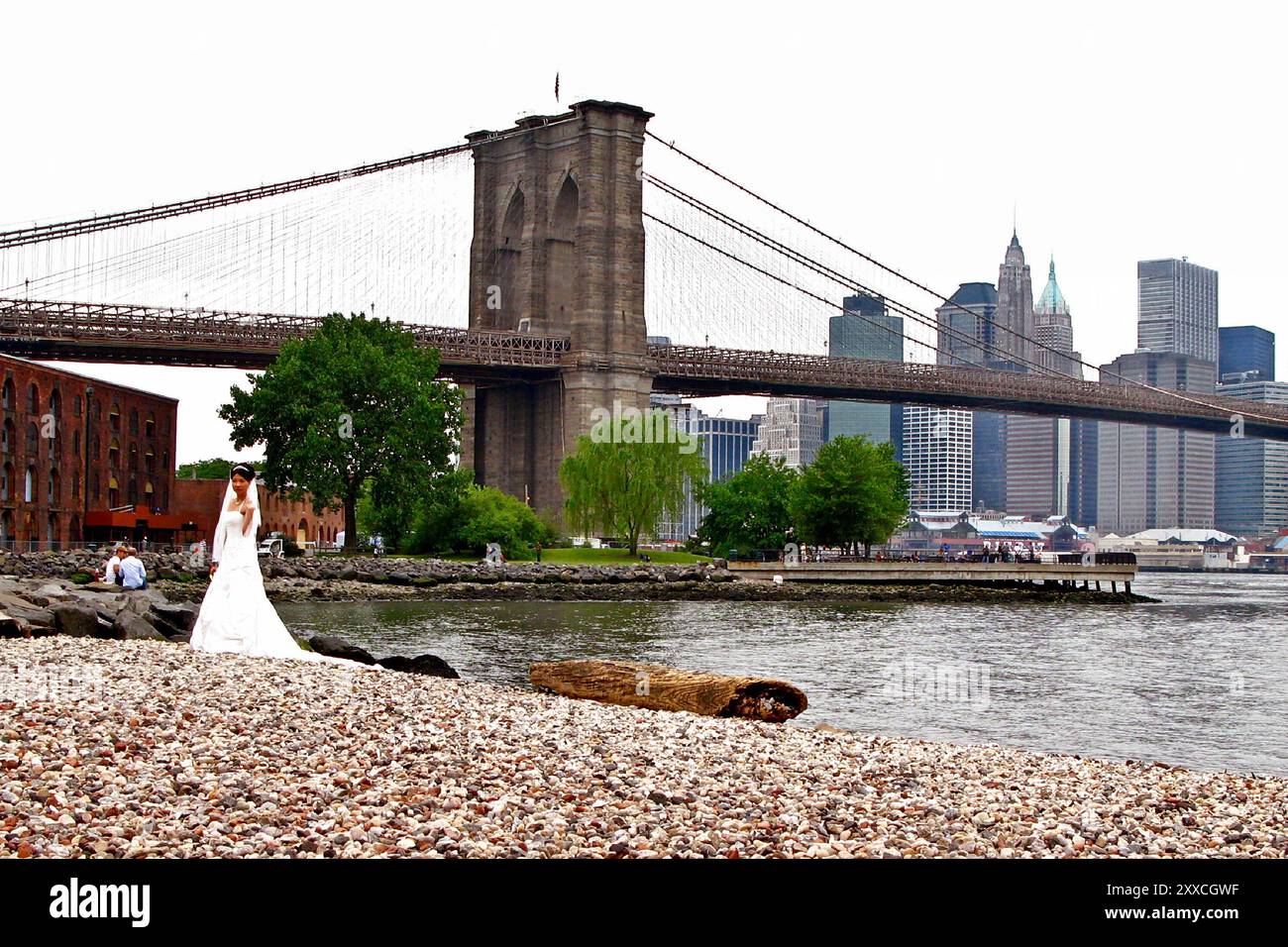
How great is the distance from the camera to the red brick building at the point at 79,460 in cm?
5797

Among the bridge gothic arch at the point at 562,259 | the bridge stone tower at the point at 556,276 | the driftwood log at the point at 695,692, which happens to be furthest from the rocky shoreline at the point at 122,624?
the bridge gothic arch at the point at 562,259

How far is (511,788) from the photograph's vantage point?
9094 mm

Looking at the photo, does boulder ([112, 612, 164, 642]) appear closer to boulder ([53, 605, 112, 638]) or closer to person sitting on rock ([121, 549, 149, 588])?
boulder ([53, 605, 112, 638])

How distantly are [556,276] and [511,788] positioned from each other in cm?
7628

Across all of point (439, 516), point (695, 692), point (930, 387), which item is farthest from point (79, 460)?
point (695, 692)

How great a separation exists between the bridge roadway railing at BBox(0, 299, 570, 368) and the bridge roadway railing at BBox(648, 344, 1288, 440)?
781cm

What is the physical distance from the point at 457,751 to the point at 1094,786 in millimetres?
4439

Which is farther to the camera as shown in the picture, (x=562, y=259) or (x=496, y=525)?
(x=562, y=259)

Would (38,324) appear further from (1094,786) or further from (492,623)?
(1094,786)

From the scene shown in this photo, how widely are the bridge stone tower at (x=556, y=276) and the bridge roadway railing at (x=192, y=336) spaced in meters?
2.30

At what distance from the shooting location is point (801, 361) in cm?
8738

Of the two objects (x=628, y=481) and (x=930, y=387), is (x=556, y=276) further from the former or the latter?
(x=930, y=387)

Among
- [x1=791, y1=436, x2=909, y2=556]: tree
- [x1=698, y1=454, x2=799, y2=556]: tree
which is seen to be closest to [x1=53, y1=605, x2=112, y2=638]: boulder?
[x1=791, y1=436, x2=909, y2=556]: tree

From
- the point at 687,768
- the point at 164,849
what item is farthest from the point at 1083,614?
the point at 164,849
